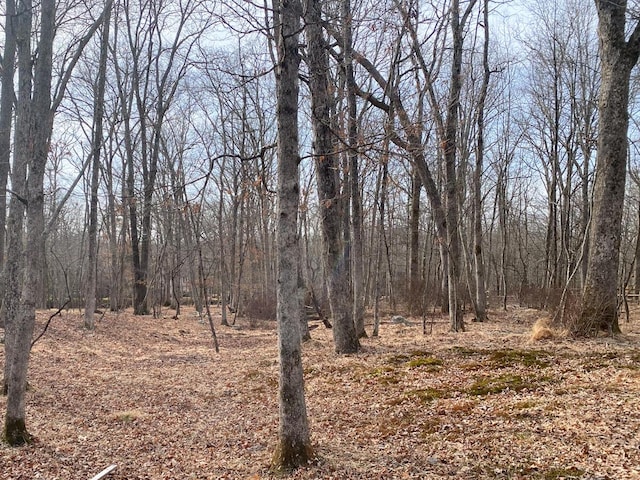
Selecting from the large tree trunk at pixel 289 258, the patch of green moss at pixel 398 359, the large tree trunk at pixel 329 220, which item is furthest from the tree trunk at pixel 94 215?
the large tree trunk at pixel 289 258

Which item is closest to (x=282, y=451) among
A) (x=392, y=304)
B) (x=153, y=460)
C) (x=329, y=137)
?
(x=153, y=460)

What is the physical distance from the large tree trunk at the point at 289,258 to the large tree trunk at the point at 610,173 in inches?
215

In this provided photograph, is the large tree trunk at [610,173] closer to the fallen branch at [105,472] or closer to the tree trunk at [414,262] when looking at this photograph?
the fallen branch at [105,472]

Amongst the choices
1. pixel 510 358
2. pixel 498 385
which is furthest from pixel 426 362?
pixel 498 385

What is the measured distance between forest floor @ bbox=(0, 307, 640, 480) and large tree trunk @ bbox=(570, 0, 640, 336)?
0.57 metres

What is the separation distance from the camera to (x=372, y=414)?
514cm

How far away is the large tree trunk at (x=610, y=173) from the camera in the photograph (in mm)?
6895

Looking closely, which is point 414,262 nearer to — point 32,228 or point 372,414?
point 372,414

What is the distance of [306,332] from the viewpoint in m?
10.2

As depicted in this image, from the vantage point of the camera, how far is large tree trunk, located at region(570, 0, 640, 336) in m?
6.89

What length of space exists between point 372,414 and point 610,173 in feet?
17.0

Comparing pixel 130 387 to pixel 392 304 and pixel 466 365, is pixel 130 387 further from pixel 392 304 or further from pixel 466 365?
pixel 392 304

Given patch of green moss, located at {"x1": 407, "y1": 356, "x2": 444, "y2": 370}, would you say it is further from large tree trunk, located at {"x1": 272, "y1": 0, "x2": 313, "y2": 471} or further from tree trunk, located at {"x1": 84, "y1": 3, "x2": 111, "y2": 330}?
tree trunk, located at {"x1": 84, "y1": 3, "x2": 111, "y2": 330}

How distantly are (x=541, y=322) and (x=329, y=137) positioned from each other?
507 centimetres
